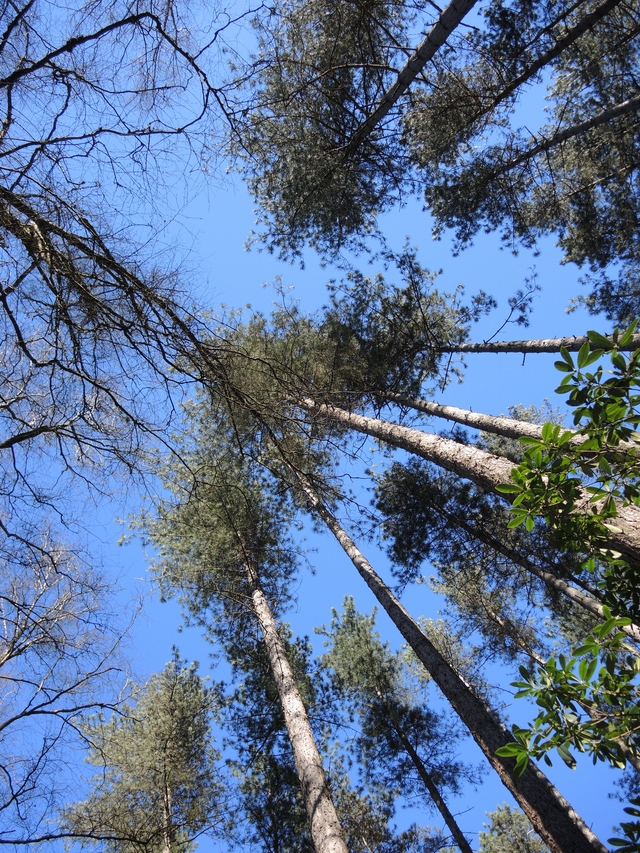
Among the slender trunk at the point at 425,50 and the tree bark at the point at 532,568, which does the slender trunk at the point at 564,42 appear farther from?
the tree bark at the point at 532,568

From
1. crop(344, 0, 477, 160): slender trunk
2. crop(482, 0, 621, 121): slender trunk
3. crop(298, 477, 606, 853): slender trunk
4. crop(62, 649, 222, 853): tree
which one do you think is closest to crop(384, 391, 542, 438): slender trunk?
crop(298, 477, 606, 853): slender trunk

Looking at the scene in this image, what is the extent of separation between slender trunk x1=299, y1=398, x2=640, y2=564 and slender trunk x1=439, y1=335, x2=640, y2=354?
262 centimetres

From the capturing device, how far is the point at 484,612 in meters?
10.4

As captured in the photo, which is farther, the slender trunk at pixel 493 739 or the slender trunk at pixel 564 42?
the slender trunk at pixel 564 42

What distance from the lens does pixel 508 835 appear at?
12188mm

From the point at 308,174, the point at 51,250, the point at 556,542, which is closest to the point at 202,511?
the point at 308,174

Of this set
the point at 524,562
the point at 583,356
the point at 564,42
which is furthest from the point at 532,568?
the point at 564,42

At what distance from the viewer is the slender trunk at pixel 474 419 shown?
5777 millimetres

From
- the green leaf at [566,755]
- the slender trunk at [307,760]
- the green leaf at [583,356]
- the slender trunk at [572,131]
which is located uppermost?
the slender trunk at [572,131]

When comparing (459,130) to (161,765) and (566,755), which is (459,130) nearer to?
(566,755)

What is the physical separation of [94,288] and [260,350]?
5693 millimetres

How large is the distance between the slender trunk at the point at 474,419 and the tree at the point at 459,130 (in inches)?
115

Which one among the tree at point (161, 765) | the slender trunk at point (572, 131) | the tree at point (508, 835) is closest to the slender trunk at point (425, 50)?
the slender trunk at point (572, 131)

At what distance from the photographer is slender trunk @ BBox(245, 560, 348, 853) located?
12.3 feet
